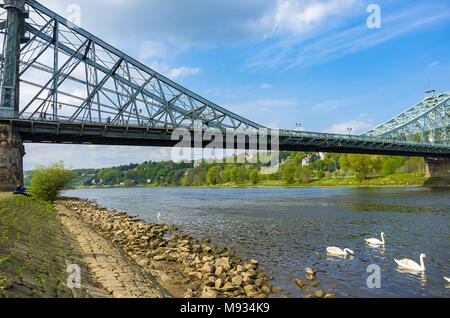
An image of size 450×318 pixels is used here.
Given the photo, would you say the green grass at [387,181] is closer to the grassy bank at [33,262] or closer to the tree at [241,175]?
the tree at [241,175]

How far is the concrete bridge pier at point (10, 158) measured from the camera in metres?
29.8

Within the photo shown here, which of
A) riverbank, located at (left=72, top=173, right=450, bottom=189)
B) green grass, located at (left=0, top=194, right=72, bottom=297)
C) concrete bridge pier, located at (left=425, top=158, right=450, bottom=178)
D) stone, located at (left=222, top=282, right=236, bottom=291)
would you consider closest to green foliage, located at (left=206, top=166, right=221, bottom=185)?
riverbank, located at (left=72, top=173, right=450, bottom=189)

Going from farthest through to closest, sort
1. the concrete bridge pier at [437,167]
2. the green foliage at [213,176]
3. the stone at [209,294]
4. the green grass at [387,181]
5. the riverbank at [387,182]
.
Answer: the green foliage at [213,176]
the green grass at [387,181]
the concrete bridge pier at [437,167]
the riverbank at [387,182]
the stone at [209,294]

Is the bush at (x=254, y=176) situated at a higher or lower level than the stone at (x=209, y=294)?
lower

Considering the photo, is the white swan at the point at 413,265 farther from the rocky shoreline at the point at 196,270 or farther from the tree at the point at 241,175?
the tree at the point at 241,175

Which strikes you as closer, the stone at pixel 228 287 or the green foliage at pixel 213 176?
the stone at pixel 228 287

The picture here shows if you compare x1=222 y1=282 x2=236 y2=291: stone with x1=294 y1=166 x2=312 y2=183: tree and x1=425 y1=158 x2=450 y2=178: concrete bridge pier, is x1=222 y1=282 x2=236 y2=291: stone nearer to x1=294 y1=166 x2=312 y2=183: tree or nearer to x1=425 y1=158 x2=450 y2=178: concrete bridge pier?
x1=425 y1=158 x2=450 y2=178: concrete bridge pier

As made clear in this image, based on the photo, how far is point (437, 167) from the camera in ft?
254

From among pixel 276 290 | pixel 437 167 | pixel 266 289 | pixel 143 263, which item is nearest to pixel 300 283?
pixel 276 290

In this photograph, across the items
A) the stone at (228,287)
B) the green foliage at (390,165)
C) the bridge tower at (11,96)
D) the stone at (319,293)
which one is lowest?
the stone at (319,293)

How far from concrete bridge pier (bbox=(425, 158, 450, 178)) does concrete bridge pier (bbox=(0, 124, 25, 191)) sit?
93.9 m

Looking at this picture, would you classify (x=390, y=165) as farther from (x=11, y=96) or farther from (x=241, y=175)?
(x=11, y=96)

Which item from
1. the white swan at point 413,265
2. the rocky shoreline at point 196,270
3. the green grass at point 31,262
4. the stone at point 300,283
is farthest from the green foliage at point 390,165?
the green grass at point 31,262

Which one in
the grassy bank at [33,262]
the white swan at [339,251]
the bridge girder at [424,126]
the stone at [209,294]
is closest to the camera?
the grassy bank at [33,262]
